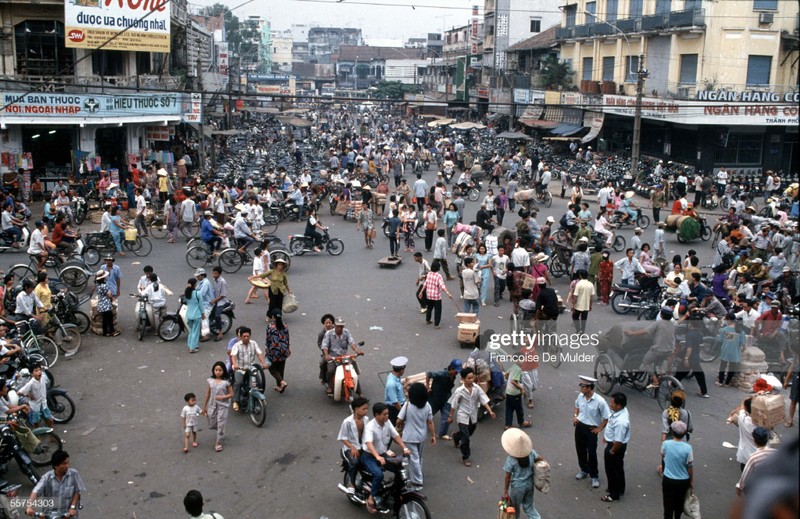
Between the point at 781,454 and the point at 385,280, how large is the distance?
15.7m

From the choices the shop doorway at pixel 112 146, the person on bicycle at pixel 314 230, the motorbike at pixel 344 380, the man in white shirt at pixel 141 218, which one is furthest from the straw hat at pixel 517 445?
the shop doorway at pixel 112 146

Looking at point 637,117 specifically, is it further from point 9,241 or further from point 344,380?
point 344,380

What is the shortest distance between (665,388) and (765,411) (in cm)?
238

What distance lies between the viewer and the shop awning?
4244 centimetres

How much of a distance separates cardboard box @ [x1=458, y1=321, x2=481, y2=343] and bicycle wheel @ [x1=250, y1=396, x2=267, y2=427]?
4.13 m

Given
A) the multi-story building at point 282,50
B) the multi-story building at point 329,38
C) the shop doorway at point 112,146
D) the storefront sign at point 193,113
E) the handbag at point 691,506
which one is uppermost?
the multi-story building at point 329,38

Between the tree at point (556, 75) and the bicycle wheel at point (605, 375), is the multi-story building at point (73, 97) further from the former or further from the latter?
the tree at point (556, 75)

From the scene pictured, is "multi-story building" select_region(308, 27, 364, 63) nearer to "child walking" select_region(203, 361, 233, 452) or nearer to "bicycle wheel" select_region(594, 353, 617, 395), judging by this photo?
"bicycle wheel" select_region(594, 353, 617, 395)

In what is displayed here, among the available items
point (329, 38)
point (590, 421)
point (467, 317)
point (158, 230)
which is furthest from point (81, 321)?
point (329, 38)

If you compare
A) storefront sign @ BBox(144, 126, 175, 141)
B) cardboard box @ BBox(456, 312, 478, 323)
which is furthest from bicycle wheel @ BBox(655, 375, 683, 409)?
storefront sign @ BBox(144, 126, 175, 141)

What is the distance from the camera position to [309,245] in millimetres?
19750

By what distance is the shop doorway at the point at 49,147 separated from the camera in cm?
2739

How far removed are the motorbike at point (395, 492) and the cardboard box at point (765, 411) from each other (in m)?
3.67

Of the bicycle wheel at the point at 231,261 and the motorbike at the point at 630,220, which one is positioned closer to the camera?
the bicycle wheel at the point at 231,261
